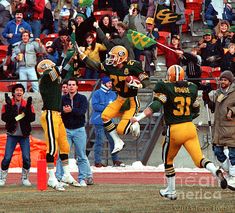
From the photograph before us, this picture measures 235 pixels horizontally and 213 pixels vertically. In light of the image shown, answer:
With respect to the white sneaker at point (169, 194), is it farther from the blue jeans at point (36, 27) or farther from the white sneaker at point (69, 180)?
the blue jeans at point (36, 27)

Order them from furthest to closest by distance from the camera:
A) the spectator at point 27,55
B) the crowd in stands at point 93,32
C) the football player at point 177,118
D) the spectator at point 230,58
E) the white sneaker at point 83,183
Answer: the spectator at point 27,55, the spectator at point 230,58, the crowd in stands at point 93,32, the white sneaker at point 83,183, the football player at point 177,118

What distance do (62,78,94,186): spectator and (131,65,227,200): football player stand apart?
298cm

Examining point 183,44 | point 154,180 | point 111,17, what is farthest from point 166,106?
point 183,44

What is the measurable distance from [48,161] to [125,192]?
1.57 metres

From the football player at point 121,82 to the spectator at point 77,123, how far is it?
23.7 inches

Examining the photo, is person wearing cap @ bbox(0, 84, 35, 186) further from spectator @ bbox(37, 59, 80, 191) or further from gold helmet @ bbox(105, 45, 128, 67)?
gold helmet @ bbox(105, 45, 128, 67)

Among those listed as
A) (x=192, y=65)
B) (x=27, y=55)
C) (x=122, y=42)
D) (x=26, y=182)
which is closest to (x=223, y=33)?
(x=192, y=65)

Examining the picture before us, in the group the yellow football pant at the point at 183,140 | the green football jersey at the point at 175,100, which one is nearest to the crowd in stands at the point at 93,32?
the green football jersey at the point at 175,100

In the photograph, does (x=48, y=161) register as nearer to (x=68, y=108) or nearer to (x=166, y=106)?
(x=68, y=108)

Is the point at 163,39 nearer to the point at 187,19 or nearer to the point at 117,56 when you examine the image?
the point at 187,19

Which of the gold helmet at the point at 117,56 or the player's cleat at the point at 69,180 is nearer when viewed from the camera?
the gold helmet at the point at 117,56

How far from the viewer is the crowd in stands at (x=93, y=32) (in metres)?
25.6

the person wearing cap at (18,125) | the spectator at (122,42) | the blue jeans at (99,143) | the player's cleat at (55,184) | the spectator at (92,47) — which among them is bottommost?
the blue jeans at (99,143)

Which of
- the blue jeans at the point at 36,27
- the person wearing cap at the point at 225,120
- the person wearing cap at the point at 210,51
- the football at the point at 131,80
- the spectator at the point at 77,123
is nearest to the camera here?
the football at the point at 131,80
